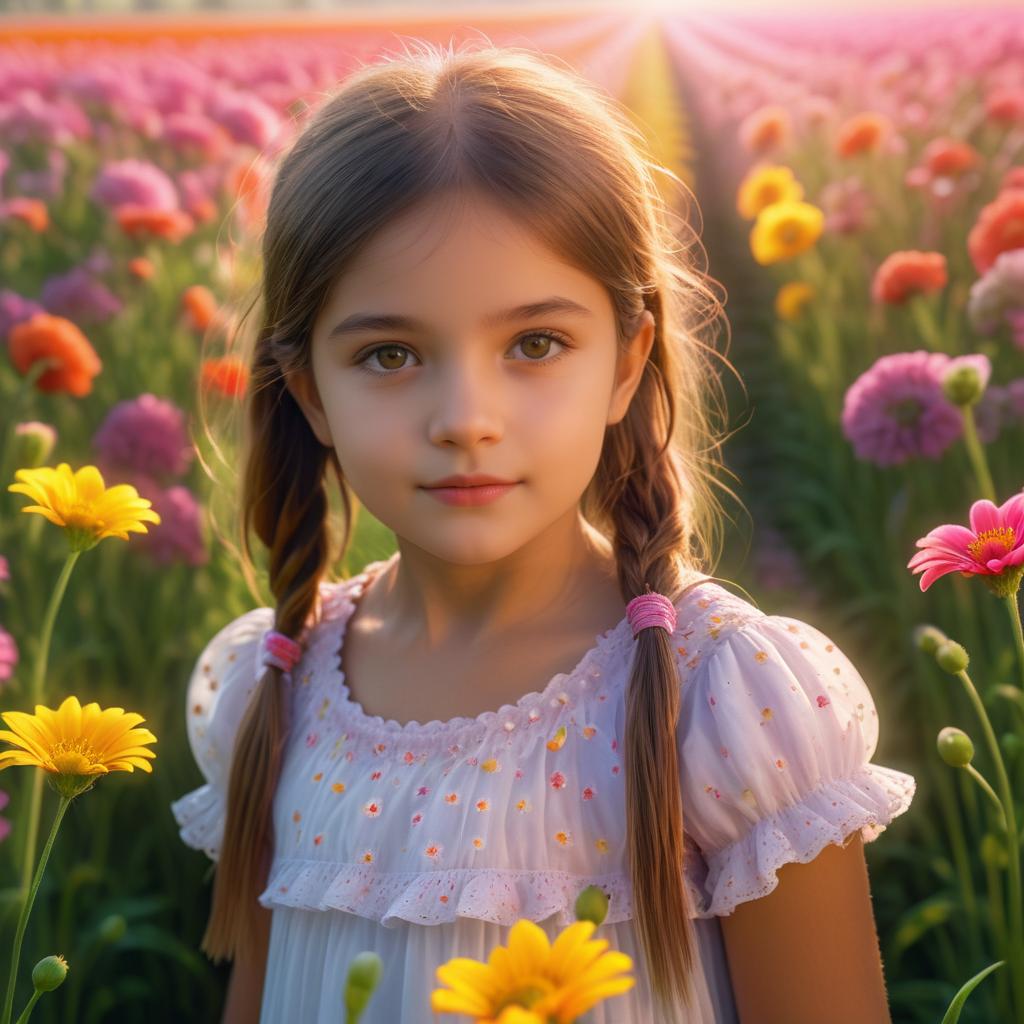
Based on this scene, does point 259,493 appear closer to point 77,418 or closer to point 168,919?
point 168,919

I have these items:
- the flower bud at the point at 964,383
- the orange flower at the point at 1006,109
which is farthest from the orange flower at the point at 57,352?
the orange flower at the point at 1006,109

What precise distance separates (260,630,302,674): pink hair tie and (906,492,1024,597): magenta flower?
2.29 feet

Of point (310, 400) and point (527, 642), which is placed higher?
point (310, 400)

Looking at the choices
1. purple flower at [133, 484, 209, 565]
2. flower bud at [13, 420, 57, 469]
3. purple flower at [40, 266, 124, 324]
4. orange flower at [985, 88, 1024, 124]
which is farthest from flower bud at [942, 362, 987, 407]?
orange flower at [985, 88, 1024, 124]

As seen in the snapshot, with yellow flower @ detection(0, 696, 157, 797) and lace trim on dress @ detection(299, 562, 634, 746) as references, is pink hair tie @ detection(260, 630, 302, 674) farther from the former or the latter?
yellow flower @ detection(0, 696, 157, 797)

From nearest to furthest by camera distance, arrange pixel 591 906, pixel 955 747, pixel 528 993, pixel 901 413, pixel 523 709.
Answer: pixel 528 993
pixel 591 906
pixel 955 747
pixel 523 709
pixel 901 413

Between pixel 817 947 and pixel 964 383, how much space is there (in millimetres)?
619

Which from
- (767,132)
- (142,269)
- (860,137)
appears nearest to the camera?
(142,269)

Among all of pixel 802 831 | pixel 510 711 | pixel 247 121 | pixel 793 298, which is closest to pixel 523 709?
pixel 510 711

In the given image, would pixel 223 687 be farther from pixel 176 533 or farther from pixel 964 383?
pixel 964 383

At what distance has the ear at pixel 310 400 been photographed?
1438 millimetres

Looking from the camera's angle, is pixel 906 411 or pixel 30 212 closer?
pixel 906 411

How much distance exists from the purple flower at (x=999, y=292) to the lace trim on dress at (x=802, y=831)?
1065 millimetres

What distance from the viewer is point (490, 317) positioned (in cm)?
119
